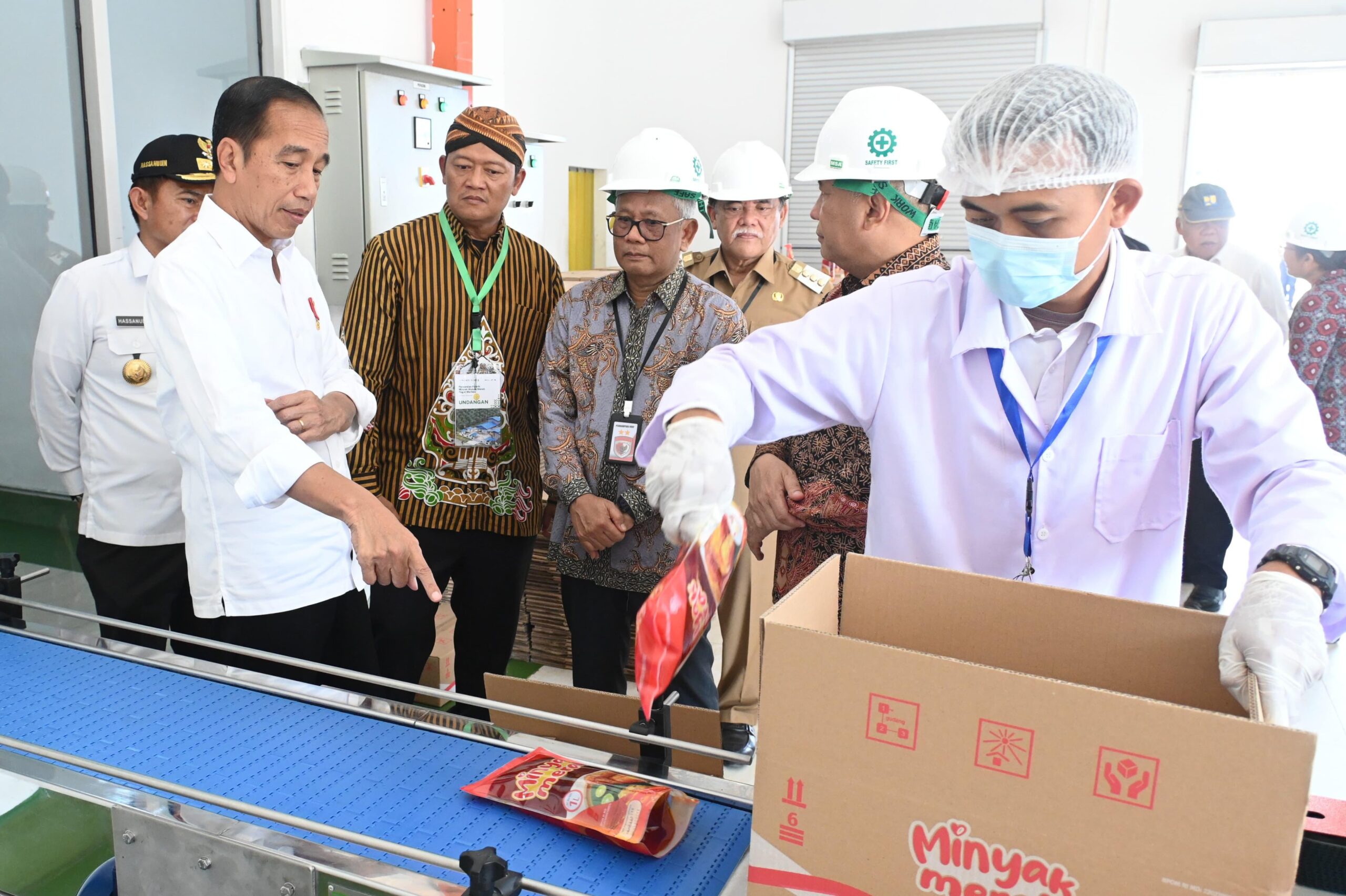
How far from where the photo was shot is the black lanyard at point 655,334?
90.7 inches

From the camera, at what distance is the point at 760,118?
7.06m

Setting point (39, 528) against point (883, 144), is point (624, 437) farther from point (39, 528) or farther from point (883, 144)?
point (39, 528)

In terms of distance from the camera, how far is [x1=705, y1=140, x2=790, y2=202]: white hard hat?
10.9ft

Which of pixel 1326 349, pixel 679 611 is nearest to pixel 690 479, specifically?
pixel 679 611

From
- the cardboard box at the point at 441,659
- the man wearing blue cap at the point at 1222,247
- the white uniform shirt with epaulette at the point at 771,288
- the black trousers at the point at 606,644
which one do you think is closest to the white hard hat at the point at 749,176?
the white uniform shirt with epaulette at the point at 771,288

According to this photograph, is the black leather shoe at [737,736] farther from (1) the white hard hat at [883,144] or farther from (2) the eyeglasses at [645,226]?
(1) the white hard hat at [883,144]

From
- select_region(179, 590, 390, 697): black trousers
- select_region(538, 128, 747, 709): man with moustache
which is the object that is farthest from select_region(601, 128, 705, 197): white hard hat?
select_region(179, 590, 390, 697): black trousers

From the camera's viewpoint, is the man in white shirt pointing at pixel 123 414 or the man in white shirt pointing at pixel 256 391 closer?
the man in white shirt pointing at pixel 256 391

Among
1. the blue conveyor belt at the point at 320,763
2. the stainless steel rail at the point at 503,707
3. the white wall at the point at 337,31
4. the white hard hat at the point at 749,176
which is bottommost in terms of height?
the blue conveyor belt at the point at 320,763

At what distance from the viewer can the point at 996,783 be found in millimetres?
709

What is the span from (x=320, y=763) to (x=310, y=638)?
0.64 m

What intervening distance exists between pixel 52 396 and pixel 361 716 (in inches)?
66.3

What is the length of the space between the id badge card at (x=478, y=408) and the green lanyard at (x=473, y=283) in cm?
7

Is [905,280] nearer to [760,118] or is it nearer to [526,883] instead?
[526,883]
